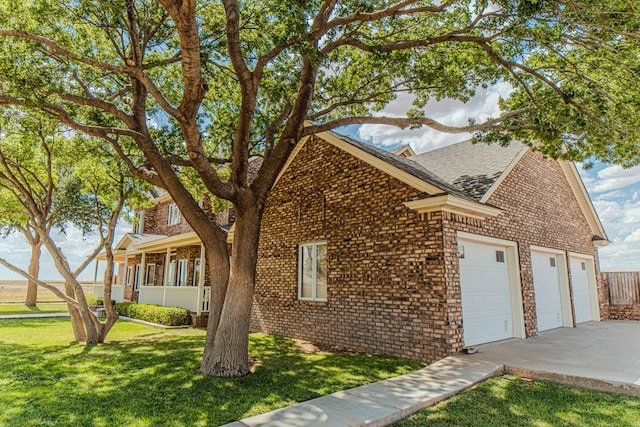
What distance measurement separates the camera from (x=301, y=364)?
7.60 meters

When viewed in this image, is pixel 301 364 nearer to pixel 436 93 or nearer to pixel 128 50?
pixel 436 93

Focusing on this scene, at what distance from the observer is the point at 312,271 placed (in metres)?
10.9

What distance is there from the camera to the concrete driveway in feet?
19.5

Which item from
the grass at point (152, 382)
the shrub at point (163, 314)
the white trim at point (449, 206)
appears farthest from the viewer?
the shrub at point (163, 314)

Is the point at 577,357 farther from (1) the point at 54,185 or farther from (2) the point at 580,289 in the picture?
(1) the point at 54,185

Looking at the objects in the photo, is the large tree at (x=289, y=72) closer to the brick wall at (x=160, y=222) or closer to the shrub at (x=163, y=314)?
the shrub at (x=163, y=314)

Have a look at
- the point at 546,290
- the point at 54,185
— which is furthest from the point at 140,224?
the point at 546,290

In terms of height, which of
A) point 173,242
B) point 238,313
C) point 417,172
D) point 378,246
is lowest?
point 238,313

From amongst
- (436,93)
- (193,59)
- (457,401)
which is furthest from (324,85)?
(457,401)

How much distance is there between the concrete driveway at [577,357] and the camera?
5.95 m

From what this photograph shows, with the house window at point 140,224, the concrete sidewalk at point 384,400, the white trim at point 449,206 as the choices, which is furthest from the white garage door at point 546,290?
the house window at point 140,224

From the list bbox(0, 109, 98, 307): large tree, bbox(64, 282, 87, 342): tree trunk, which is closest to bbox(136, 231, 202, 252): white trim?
bbox(0, 109, 98, 307): large tree

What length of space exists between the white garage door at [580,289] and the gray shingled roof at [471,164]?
5588 millimetres

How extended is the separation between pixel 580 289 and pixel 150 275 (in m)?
20.7
